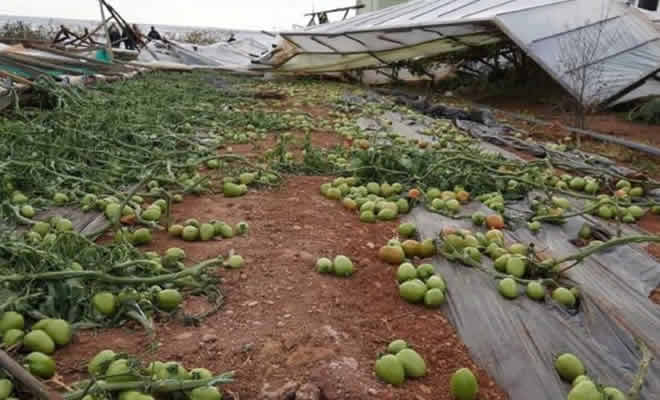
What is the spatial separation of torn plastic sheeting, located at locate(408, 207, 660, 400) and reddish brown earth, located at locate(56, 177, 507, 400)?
0.32ft

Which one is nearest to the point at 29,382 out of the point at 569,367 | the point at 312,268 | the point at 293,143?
the point at 312,268

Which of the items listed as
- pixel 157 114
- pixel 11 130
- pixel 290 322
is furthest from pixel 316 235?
pixel 157 114

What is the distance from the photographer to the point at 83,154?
3.59m

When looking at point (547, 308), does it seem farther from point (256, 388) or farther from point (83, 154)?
point (83, 154)

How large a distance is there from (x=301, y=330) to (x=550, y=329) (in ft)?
3.27

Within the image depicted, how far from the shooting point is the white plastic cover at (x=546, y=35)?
8.32m

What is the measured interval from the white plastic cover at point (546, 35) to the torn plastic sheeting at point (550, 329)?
6110 mm

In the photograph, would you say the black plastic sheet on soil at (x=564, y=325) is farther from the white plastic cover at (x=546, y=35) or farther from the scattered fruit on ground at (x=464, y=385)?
the white plastic cover at (x=546, y=35)

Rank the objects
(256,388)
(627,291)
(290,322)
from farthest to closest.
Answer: (627,291) → (290,322) → (256,388)

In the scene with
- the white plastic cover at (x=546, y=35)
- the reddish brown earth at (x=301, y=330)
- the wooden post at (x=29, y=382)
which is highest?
the white plastic cover at (x=546, y=35)

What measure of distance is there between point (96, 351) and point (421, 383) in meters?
1.12

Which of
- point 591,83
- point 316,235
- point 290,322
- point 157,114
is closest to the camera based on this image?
point 290,322

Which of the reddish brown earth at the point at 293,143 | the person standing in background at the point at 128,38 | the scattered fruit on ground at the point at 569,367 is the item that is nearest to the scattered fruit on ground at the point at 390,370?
the scattered fruit on ground at the point at 569,367

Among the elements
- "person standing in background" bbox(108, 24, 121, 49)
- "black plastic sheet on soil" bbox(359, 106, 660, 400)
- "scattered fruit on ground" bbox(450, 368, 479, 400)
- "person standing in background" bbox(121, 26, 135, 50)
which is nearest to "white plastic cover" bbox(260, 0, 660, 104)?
"black plastic sheet on soil" bbox(359, 106, 660, 400)
